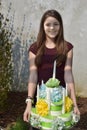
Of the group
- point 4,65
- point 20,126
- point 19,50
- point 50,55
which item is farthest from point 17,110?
point 50,55

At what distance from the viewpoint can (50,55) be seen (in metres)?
4.86

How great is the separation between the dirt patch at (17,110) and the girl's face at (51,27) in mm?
2219

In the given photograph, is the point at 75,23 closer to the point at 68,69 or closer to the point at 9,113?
the point at 9,113

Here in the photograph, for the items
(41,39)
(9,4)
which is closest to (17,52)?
(9,4)

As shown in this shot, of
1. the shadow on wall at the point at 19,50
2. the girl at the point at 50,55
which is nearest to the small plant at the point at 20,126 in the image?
the girl at the point at 50,55

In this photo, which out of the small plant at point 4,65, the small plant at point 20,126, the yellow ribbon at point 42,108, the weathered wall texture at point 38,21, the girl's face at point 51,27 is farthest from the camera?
the weathered wall texture at point 38,21

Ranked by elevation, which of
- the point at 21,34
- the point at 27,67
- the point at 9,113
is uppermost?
the point at 21,34

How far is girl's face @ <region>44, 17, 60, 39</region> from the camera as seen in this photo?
4.79m

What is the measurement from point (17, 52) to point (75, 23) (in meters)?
1.05

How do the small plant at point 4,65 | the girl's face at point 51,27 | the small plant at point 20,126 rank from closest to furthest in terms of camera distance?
the girl's face at point 51,27 < the small plant at point 20,126 < the small plant at point 4,65

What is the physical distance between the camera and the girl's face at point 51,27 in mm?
4789

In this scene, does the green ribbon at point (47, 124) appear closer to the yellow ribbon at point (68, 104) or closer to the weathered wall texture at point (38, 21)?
the yellow ribbon at point (68, 104)

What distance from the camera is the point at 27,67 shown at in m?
7.77

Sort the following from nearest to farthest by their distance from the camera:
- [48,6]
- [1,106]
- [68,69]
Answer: [68,69] < [1,106] < [48,6]
